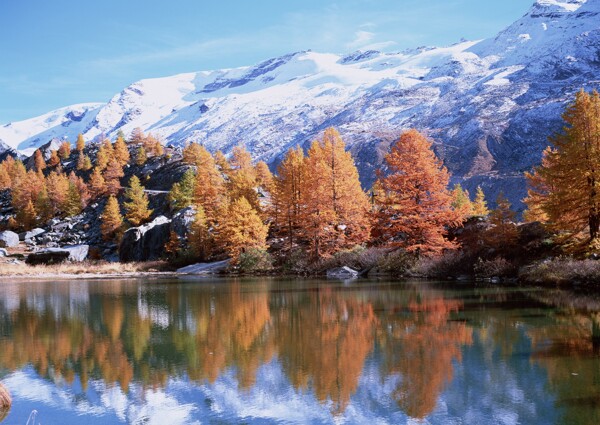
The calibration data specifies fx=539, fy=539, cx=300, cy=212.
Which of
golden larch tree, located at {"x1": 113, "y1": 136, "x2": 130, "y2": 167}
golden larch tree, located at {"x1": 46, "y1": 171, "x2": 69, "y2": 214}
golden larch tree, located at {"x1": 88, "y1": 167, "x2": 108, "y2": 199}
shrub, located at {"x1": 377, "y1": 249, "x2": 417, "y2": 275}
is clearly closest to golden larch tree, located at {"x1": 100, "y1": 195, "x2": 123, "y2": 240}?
golden larch tree, located at {"x1": 88, "y1": 167, "x2": 108, "y2": 199}

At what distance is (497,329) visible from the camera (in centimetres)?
1606

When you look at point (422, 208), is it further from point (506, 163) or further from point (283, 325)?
point (506, 163)

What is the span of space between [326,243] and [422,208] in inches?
478

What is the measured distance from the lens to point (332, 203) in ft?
162

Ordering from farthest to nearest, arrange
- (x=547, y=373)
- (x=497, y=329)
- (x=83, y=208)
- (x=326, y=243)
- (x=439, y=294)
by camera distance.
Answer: (x=83, y=208)
(x=326, y=243)
(x=439, y=294)
(x=497, y=329)
(x=547, y=373)

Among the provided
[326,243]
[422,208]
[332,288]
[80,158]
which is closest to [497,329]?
[332,288]

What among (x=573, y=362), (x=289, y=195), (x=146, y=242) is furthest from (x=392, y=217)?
(x=146, y=242)

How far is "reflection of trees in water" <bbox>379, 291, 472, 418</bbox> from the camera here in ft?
32.1

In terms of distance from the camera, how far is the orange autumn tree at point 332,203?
48.0 metres

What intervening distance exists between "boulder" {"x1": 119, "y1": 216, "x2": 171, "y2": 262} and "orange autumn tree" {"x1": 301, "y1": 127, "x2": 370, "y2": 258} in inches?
957

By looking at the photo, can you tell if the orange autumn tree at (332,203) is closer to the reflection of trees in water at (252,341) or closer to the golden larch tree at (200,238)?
the golden larch tree at (200,238)

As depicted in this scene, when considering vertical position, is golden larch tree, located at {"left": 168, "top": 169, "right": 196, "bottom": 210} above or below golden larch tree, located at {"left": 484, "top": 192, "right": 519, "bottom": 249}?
above

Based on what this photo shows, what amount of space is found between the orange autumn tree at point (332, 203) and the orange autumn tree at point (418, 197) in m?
8.46

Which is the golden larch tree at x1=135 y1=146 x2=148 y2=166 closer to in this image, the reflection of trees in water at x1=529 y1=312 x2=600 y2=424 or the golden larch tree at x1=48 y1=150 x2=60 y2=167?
the golden larch tree at x1=48 y1=150 x2=60 y2=167
